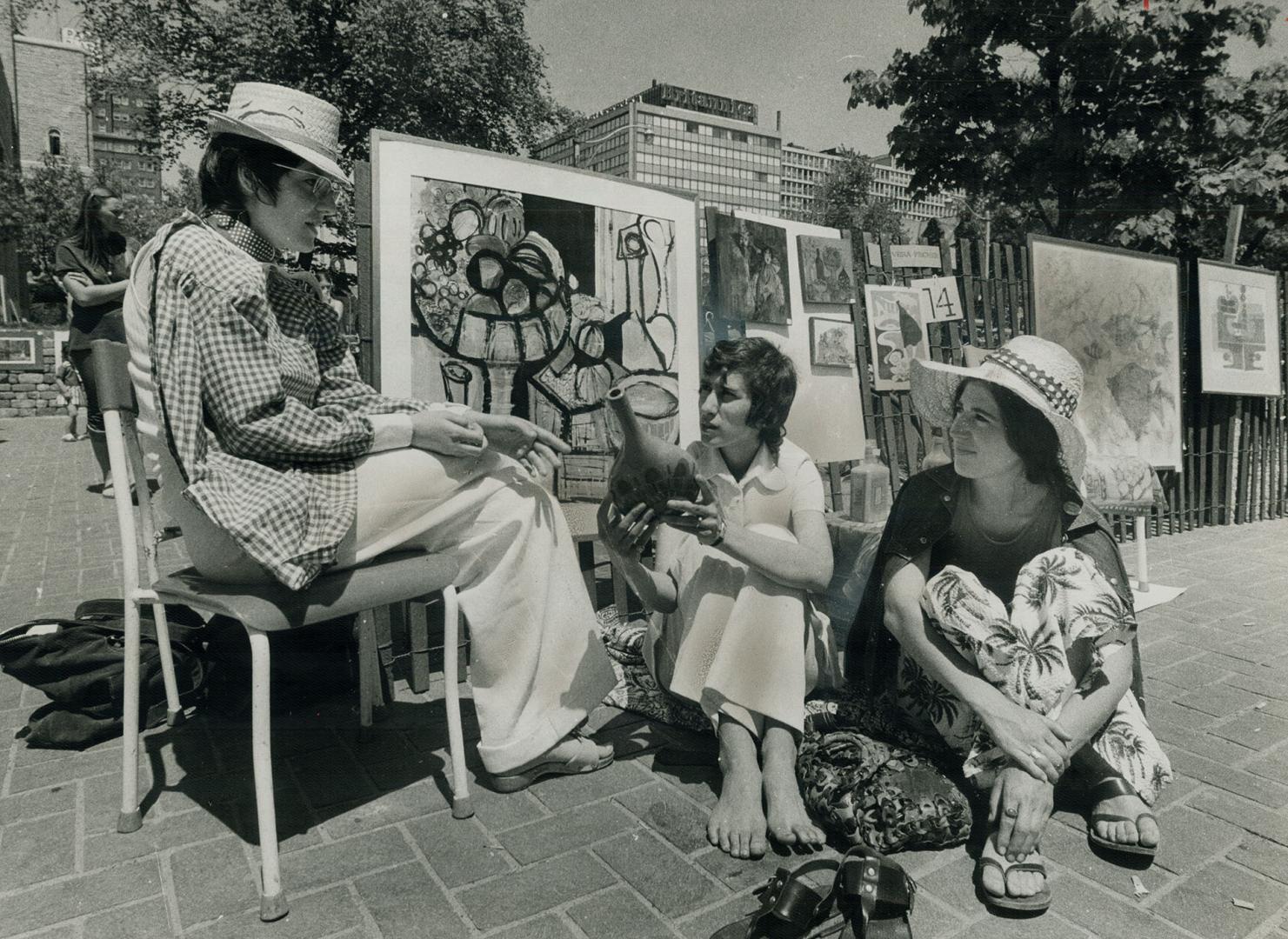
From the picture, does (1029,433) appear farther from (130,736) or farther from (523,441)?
(130,736)

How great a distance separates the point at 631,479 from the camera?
7.12 feet

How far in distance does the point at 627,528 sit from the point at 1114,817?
144 centimetres

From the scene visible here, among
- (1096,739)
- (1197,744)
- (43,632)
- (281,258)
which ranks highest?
(281,258)

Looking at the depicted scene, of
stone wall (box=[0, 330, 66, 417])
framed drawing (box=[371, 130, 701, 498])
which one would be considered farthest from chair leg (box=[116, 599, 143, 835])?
stone wall (box=[0, 330, 66, 417])

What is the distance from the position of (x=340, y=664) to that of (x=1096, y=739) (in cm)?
243

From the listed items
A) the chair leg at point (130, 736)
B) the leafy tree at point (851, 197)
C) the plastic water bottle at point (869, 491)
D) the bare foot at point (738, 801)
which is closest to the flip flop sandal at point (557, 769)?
the bare foot at point (738, 801)

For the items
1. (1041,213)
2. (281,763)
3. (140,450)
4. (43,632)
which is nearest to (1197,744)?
(281,763)

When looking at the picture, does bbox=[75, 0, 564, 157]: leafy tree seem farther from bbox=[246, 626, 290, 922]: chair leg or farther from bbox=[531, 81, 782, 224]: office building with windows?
bbox=[246, 626, 290, 922]: chair leg

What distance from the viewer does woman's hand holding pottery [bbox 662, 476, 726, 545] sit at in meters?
2.18

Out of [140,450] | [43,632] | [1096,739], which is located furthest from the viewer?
[43,632]

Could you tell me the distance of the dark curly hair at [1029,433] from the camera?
2.28 metres

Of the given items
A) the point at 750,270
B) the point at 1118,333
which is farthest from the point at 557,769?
the point at 1118,333

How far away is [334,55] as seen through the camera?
51.4 feet

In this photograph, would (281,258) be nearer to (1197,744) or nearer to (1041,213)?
(1197,744)
